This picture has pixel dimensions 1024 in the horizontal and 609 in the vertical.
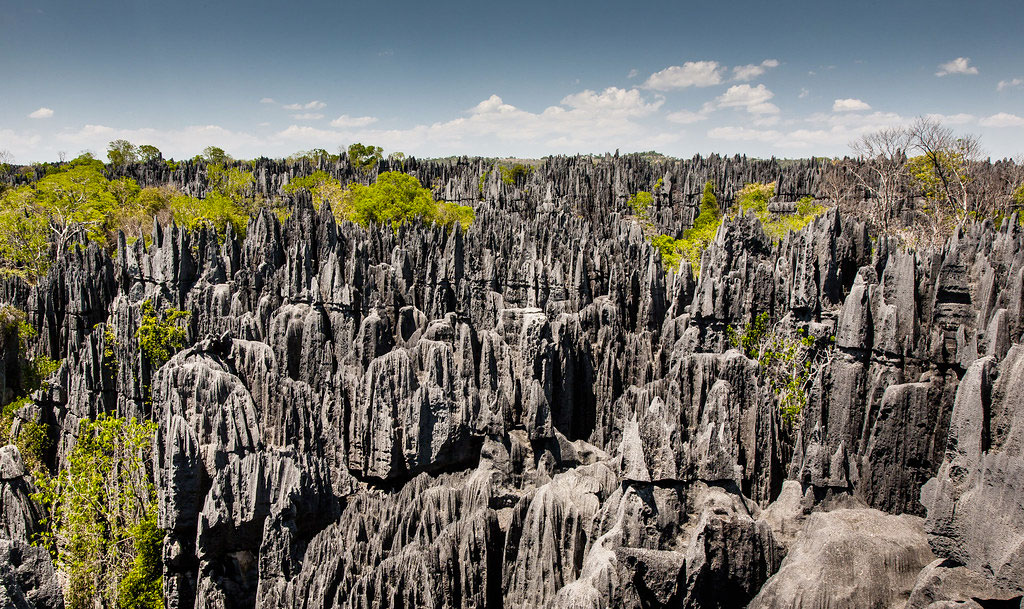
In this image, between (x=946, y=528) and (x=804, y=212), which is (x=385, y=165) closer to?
(x=804, y=212)

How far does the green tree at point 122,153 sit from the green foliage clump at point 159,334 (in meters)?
79.8

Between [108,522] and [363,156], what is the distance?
86.4 metres

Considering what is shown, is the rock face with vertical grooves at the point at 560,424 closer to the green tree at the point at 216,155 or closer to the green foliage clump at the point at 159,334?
the green foliage clump at the point at 159,334

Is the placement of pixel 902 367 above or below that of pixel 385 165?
below

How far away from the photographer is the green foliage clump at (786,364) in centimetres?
1952

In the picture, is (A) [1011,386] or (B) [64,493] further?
(B) [64,493]

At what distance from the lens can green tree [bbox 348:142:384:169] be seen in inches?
3765

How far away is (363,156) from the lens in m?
99.6

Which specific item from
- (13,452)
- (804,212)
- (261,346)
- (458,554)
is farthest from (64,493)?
(804,212)

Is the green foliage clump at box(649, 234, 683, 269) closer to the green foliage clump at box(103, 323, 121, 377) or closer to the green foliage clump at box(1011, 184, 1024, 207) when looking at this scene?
the green foliage clump at box(1011, 184, 1024, 207)

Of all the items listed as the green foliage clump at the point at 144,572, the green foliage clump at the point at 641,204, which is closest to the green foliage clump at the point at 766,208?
the green foliage clump at the point at 641,204

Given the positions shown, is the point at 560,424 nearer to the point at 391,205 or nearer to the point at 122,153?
the point at 391,205

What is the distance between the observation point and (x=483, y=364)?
21109 mm

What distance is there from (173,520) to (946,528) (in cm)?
1845
